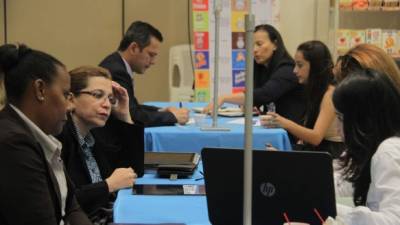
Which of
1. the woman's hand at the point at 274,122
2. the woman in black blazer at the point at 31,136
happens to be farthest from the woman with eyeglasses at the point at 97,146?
the woman's hand at the point at 274,122

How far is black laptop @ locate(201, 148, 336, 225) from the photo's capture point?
4.84 ft

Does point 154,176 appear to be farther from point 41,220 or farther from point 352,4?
point 352,4

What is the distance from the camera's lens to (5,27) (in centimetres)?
563

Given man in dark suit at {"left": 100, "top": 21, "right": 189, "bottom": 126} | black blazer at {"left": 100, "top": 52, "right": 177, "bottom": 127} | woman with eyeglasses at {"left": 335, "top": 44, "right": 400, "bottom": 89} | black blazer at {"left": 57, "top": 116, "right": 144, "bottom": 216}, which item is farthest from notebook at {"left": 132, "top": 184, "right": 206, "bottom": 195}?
man in dark suit at {"left": 100, "top": 21, "right": 189, "bottom": 126}

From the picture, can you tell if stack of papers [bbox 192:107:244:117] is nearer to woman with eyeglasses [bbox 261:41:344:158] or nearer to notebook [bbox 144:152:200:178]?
woman with eyeglasses [bbox 261:41:344:158]

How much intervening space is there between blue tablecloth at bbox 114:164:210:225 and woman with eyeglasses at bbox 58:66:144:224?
0.39 ft

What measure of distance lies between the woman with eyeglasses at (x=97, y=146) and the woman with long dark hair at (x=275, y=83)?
4.95 feet

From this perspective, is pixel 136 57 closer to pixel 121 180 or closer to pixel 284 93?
pixel 284 93

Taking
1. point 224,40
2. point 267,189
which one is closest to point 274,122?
point 267,189

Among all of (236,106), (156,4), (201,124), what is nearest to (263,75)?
(236,106)

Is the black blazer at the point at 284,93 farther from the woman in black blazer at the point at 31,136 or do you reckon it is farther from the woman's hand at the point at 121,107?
the woman in black blazer at the point at 31,136

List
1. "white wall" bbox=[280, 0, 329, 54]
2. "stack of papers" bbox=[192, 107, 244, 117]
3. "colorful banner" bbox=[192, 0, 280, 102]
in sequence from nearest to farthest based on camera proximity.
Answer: "stack of papers" bbox=[192, 107, 244, 117] → "colorful banner" bbox=[192, 0, 280, 102] → "white wall" bbox=[280, 0, 329, 54]

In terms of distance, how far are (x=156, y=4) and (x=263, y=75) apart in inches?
72.5

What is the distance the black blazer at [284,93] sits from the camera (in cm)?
395
